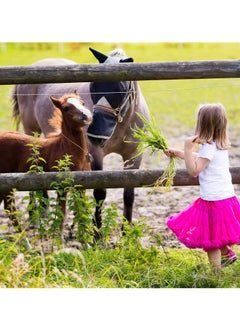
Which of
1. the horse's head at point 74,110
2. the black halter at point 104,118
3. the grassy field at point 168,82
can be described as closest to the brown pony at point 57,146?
the horse's head at point 74,110

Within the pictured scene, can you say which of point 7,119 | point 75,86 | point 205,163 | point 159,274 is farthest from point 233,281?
point 7,119

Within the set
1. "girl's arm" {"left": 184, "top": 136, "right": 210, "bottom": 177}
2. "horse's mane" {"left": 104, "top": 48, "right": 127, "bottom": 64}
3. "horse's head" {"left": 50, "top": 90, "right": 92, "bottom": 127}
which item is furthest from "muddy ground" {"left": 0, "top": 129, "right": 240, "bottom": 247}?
"girl's arm" {"left": 184, "top": 136, "right": 210, "bottom": 177}

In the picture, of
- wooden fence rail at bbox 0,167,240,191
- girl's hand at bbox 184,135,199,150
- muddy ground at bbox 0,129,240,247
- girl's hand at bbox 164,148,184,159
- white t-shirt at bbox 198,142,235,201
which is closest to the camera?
girl's hand at bbox 184,135,199,150

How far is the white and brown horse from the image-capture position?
5.75 m

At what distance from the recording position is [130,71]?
502cm

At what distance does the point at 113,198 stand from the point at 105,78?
10.2 ft

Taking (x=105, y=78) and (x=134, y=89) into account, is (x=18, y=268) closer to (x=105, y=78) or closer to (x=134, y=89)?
(x=105, y=78)

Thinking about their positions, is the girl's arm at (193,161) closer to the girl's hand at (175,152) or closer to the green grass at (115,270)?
the girl's hand at (175,152)

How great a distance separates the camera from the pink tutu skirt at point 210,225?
472cm

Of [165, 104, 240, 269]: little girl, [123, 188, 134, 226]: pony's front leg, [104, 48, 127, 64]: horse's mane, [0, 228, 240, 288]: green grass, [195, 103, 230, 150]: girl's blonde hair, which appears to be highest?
[104, 48, 127, 64]: horse's mane

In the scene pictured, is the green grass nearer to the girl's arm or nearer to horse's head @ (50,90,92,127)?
the girl's arm

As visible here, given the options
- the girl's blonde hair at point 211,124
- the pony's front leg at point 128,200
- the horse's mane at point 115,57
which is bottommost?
the pony's front leg at point 128,200

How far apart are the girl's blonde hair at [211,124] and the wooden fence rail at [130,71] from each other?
361mm

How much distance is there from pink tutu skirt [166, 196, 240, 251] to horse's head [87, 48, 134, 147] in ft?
4.03
